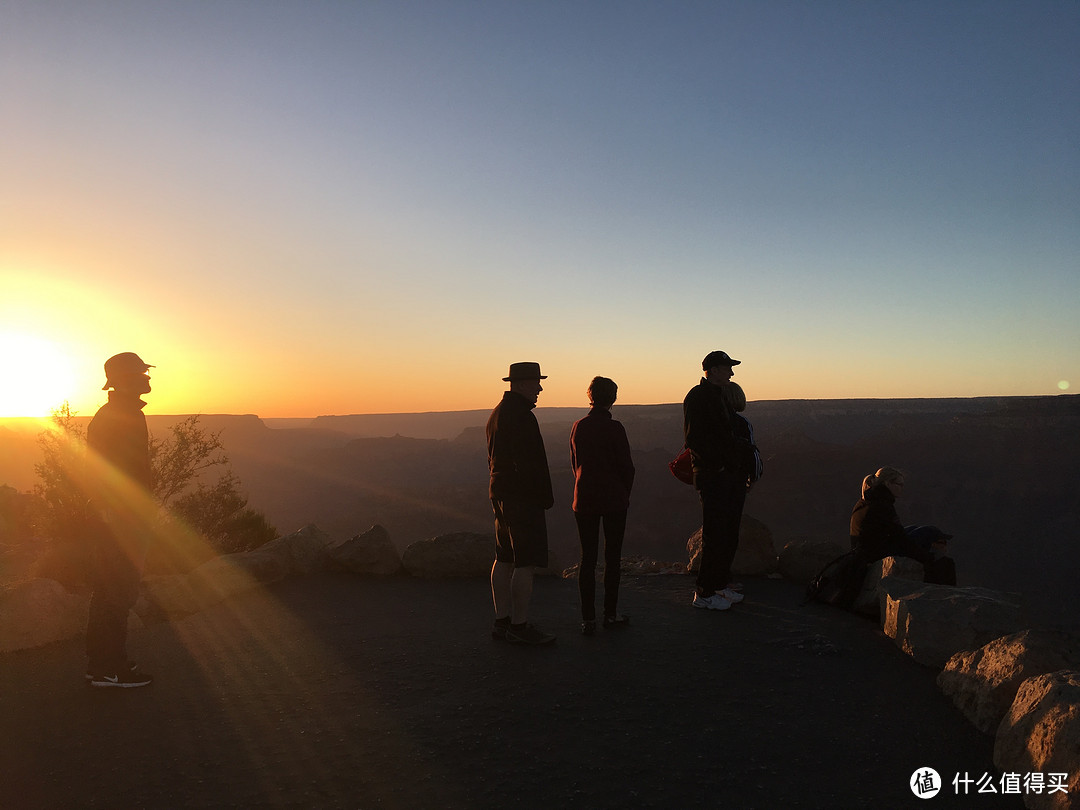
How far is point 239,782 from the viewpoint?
3.27m

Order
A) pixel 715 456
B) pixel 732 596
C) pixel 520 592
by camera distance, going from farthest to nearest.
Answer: pixel 732 596
pixel 715 456
pixel 520 592

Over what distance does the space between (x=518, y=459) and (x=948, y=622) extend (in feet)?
11.1

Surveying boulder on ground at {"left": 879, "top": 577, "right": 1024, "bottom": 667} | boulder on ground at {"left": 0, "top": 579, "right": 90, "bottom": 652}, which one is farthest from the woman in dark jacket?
boulder on ground at {"left": 0, "top": 579, "right": 90, "bottom": 652}

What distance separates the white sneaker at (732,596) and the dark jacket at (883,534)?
1.22m

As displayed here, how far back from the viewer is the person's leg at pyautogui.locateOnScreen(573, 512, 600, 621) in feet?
17.6

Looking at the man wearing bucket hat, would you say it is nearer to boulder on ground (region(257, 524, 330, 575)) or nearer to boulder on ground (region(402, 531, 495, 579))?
boulder on ground (region(257, 524, 330, 575))

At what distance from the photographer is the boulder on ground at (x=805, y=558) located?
765cm

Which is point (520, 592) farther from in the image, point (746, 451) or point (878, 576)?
point (878, 576)

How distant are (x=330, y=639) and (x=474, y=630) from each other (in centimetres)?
124

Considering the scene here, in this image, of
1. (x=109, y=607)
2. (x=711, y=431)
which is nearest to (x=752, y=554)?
(x=711, y=431)

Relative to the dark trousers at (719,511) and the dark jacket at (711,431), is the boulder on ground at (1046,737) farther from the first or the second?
the dark jacket at (711,431)

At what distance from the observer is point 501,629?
17.7 ft

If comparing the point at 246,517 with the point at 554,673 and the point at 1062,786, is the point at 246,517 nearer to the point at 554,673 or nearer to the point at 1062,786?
the point at 554,673

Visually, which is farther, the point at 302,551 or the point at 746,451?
the point at 302,551
